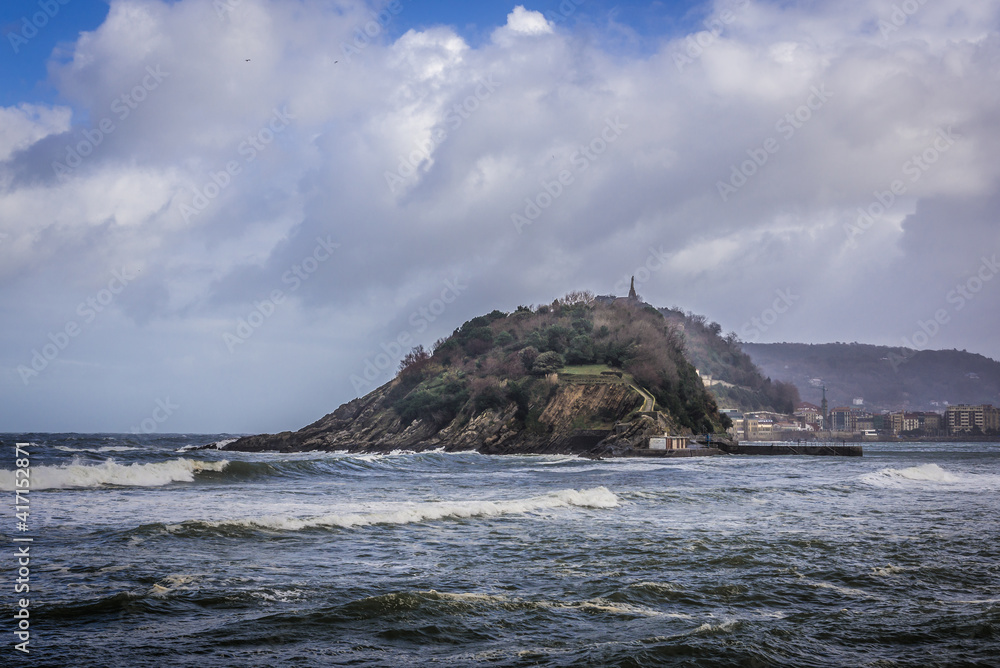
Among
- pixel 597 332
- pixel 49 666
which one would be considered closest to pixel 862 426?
pixel 597 332

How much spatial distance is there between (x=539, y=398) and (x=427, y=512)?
56.0 meters

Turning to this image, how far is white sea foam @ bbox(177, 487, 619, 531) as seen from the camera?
1353 cm

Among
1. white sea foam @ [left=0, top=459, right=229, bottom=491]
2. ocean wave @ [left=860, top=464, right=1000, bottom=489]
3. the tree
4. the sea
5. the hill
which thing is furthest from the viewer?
the tree

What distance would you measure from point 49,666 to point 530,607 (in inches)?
177

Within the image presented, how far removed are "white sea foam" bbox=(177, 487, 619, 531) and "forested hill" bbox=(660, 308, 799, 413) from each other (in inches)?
5693

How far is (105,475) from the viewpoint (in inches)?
925

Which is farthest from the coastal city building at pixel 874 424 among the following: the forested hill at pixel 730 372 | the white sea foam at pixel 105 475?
the white sea foam at pixel 105 475

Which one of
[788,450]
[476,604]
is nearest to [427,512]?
[476,604]

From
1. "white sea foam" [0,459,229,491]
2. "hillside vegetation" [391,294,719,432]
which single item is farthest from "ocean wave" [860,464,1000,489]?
"hillside vegetation" [391,294,719,432]

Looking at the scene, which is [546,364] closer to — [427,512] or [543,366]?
[543,366]

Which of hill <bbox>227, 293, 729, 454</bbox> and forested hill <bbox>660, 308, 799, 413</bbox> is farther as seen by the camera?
forested hill <bbox>660, 308, 799, 413</bbox>

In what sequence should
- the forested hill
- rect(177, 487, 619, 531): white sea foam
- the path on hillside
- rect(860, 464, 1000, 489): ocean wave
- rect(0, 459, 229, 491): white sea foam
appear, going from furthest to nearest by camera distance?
the forested hill < the path on hillside < rect(860, 464, 1000, 489): ocean wave < rect(0, 459, 229, 491): white sea foam < rect(177, 487, 619, 531): white sea foam

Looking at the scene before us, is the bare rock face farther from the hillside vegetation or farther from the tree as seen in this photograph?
the tree

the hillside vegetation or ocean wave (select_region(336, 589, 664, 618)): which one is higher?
the hillside vegetation
